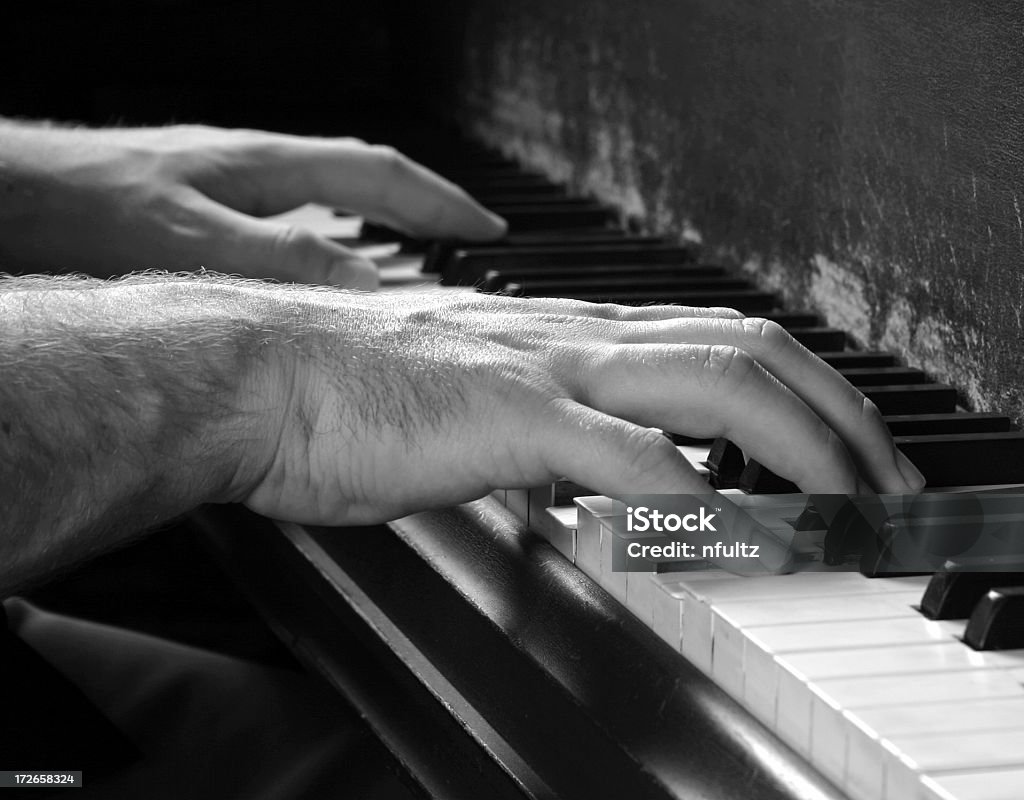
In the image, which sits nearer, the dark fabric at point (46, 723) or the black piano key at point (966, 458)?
the black piano key at point (966, 458)

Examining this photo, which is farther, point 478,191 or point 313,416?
point 478,191

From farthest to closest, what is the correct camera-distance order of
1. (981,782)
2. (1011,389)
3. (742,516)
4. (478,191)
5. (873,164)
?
(478,191) < (873,164) < (1011,389) < (742,516) < (981,782)

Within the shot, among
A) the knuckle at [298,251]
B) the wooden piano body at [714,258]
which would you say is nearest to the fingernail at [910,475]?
the wooden piano body at [714,258]

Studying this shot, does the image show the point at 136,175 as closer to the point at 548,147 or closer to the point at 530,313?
the point at 548,147

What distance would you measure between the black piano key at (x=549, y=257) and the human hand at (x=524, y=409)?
0.56m

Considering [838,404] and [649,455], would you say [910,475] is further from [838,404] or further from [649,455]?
[649,455]

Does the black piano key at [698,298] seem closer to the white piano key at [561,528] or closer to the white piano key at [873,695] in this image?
the white piano key at [561,528]

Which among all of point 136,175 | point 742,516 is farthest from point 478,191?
point 742,516

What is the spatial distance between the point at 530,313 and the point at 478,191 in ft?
3.25

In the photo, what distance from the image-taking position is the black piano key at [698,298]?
1.33 meters

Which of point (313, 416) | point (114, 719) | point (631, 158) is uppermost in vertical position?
point (631, 158)

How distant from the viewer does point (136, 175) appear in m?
1.59

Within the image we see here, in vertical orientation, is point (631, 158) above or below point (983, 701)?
above

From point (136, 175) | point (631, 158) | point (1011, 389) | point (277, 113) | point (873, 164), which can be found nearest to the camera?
point (1011, 389)
